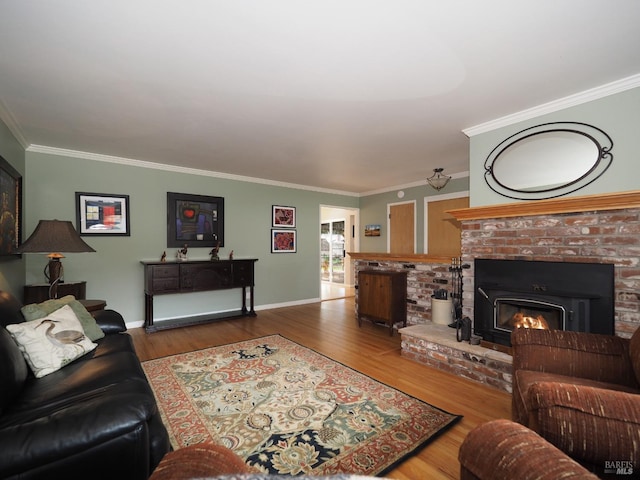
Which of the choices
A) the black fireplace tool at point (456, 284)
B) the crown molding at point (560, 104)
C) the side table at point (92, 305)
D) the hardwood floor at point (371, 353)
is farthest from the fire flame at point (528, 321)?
the side table at point (92, 305)

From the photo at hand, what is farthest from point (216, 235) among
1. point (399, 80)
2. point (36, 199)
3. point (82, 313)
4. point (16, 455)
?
point (16, 455)

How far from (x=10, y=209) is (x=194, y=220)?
6.93ft

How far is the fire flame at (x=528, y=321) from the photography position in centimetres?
258

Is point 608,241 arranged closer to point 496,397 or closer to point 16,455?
point 496,397

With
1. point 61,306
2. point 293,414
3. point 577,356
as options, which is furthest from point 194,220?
point 577,356

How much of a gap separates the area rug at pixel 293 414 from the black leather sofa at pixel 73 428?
0.65 meters

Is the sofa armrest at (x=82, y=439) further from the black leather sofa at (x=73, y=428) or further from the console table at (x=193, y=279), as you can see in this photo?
the console table at (x=193, y=279)

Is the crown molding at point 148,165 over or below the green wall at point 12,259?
over

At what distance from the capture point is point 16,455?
0.96 m

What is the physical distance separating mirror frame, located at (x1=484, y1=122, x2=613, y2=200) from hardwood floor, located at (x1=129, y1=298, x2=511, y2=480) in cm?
171

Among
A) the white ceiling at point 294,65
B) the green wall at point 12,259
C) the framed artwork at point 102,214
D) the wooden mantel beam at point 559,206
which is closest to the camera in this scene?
the white ceiling at point 294,65

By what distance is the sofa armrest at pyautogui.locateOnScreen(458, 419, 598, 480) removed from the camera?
762mm

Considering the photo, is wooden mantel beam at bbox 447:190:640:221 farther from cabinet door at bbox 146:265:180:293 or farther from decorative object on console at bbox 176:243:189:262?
decorative object on console at bbox 176:243:189:262

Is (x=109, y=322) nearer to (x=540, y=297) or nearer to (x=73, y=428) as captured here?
(x=73, y=428)
